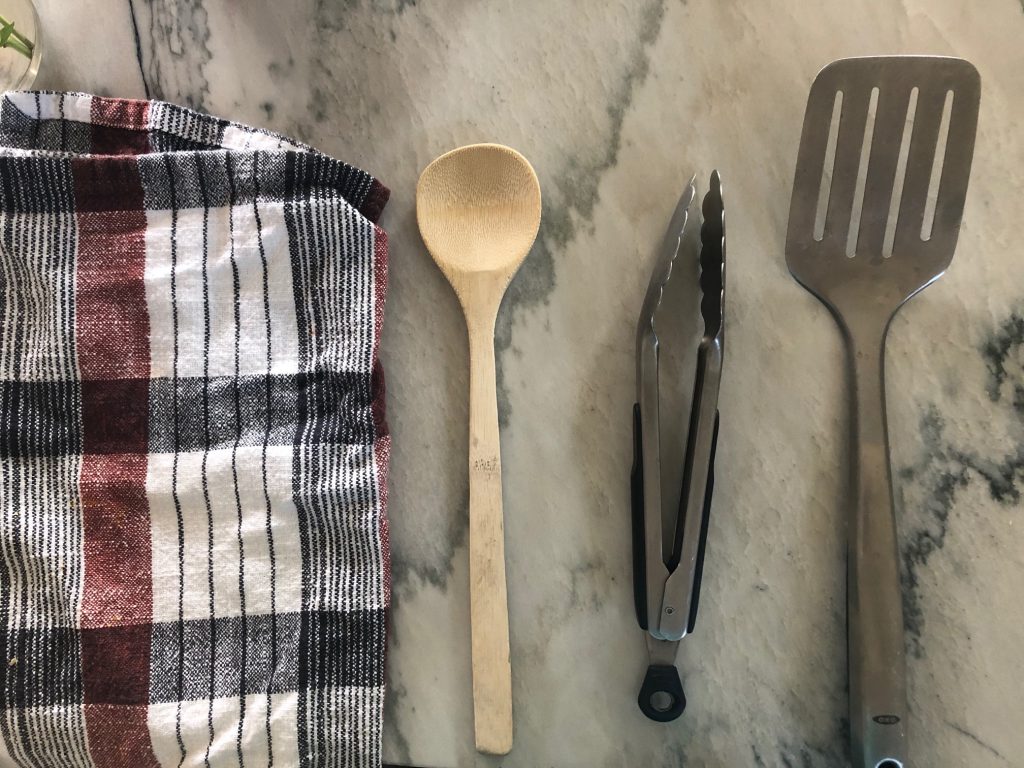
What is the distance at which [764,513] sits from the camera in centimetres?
51

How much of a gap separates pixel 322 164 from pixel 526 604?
32cm

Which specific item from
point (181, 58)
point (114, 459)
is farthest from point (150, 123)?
point (114, 459)

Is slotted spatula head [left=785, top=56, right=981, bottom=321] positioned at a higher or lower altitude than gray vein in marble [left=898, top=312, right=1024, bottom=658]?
higher

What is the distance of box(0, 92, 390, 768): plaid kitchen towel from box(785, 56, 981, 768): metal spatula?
302 millimetres

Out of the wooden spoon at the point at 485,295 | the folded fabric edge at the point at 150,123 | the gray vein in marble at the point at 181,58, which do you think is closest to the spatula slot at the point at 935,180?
the wooden spoon at the point at 485,295

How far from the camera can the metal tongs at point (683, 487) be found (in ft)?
1.56

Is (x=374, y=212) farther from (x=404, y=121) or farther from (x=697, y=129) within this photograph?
(x=697, y=129)

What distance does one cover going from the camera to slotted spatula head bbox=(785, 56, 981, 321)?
0.50m

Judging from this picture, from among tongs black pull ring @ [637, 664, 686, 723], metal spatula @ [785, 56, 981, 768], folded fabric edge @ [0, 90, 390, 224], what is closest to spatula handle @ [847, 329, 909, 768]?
metal spatula @ [785, 56, 981, 768]

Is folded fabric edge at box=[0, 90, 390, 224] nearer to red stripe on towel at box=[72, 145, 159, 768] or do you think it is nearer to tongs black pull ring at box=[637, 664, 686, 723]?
red stripe on towel at box=[72, 145, 159, 768]

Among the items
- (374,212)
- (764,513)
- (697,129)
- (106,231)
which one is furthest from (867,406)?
(106,231)

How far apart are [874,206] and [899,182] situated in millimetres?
25

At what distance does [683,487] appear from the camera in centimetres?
48

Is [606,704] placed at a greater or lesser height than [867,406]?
lesser
